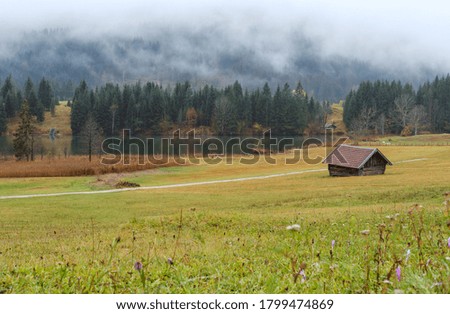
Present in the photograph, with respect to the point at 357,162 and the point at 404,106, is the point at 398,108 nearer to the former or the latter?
the point at 404,106

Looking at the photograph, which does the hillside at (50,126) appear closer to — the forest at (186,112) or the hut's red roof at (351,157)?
the forest at (186,112)

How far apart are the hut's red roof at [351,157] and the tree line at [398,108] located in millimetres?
107808

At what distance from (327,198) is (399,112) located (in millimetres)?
157031

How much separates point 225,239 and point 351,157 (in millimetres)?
47065

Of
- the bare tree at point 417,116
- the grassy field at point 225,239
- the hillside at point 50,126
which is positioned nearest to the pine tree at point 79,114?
the hillside at point 50,126

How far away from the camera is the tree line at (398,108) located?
17000 centimetres

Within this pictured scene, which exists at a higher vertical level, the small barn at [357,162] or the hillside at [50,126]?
the hillside at [50,126]

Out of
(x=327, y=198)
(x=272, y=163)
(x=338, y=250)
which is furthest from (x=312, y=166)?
(x=338, y=250)

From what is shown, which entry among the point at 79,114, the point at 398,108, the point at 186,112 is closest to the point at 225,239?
the point at 398,108

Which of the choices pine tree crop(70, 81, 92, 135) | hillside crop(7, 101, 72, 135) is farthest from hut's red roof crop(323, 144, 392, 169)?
hillside crop(7, 101, 72, 135)

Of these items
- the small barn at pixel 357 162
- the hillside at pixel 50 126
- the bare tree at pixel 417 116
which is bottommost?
the small barn at pixel 357 162

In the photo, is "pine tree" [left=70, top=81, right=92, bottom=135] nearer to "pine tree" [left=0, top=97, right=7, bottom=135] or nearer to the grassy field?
"pine tree" [left=0, top=97, right=7, bottom=135]

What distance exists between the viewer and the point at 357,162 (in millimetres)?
56781
